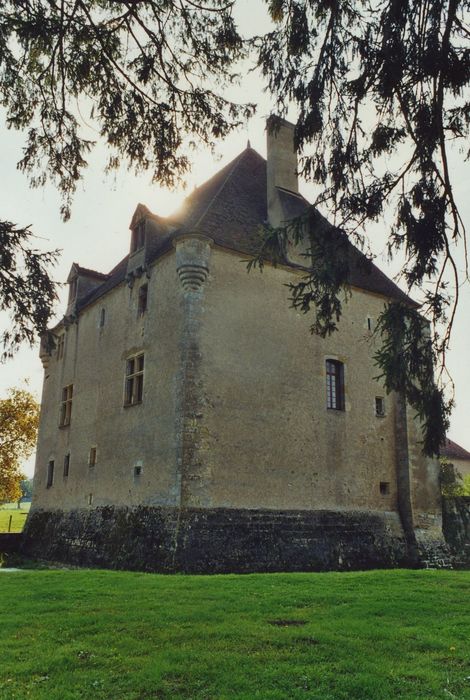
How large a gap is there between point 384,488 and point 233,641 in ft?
42.3

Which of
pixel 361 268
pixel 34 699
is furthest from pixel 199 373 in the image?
pixel 34 699

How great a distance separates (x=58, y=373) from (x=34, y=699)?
2013 centimetres

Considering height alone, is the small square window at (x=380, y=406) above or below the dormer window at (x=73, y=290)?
below

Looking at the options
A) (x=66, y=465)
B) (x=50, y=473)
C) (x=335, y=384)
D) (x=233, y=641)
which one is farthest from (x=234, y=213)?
(x=233, y=641)

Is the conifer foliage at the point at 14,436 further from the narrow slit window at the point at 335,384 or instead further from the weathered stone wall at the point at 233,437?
the narrow slit window at the point at 335,384

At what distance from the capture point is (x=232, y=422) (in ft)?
49.5

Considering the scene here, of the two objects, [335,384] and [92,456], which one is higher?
[335,384]

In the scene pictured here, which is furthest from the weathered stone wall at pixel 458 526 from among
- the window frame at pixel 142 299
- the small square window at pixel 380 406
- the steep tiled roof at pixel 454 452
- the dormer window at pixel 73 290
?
the steep tiled roof at pixel 454 452

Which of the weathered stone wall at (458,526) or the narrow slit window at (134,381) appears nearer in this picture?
the narrow slit window at (134,381)

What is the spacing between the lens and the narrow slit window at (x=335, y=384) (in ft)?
58.5

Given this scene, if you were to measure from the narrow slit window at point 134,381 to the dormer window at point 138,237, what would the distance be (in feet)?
11.4

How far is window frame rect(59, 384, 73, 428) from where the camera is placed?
2228 cm

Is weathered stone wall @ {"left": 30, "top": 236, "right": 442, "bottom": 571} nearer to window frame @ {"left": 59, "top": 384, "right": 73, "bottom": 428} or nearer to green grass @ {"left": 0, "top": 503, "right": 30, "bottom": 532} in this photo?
window frame @ {"left": 59, "top": 384, "right": 73, "bottom": 428}

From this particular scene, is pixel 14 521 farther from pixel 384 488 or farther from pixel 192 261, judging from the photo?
pixel 192 261
